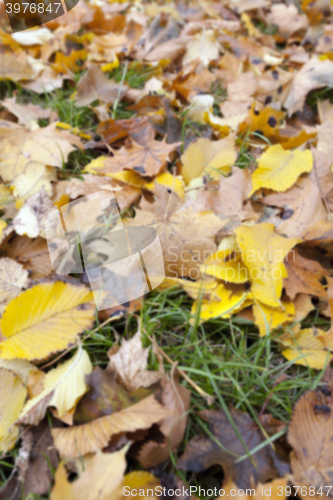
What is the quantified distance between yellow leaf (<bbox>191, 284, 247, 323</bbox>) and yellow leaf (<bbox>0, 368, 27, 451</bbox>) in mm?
533

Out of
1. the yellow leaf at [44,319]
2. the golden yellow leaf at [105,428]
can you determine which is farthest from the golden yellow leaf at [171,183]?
the golden yellow leaf at [105,428]

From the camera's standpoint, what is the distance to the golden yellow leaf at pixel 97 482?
0.62 m

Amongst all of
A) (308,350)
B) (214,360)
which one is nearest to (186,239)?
(214,360)

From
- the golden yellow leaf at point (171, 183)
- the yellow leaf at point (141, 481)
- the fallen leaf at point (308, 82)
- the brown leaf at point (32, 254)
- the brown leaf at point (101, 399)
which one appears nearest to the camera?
the yellow leaf at point (141, 481)

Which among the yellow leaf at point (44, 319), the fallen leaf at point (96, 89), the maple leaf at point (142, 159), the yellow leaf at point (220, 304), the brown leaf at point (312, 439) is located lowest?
the brown leaf at point (312, 439)

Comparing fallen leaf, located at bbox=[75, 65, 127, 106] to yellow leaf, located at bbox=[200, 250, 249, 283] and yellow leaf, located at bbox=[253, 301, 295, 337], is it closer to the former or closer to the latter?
yellow leaf, located at bbox=[200, 250, 249, 283]

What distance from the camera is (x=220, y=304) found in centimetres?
110

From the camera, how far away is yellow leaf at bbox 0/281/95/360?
95cm

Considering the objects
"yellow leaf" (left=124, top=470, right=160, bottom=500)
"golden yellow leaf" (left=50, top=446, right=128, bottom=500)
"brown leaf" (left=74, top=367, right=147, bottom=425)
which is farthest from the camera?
"brown leaf" (left=74, top=367, right=147, bottom=425)

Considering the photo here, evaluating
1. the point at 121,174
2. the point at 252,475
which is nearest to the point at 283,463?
the point at 252,475

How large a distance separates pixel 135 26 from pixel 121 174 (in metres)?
1.43

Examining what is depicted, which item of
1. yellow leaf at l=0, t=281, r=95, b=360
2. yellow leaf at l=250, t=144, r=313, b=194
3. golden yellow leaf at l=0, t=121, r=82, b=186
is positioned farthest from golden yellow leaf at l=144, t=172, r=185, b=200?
yellow leaf at l=0, t=281, r=95, b=360

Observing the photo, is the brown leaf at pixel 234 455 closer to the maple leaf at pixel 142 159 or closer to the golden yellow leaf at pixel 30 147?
the maple leaf at pixel 142 159

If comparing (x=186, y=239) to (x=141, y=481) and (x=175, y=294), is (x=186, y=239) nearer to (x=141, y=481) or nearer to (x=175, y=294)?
(x=175, y=294)
